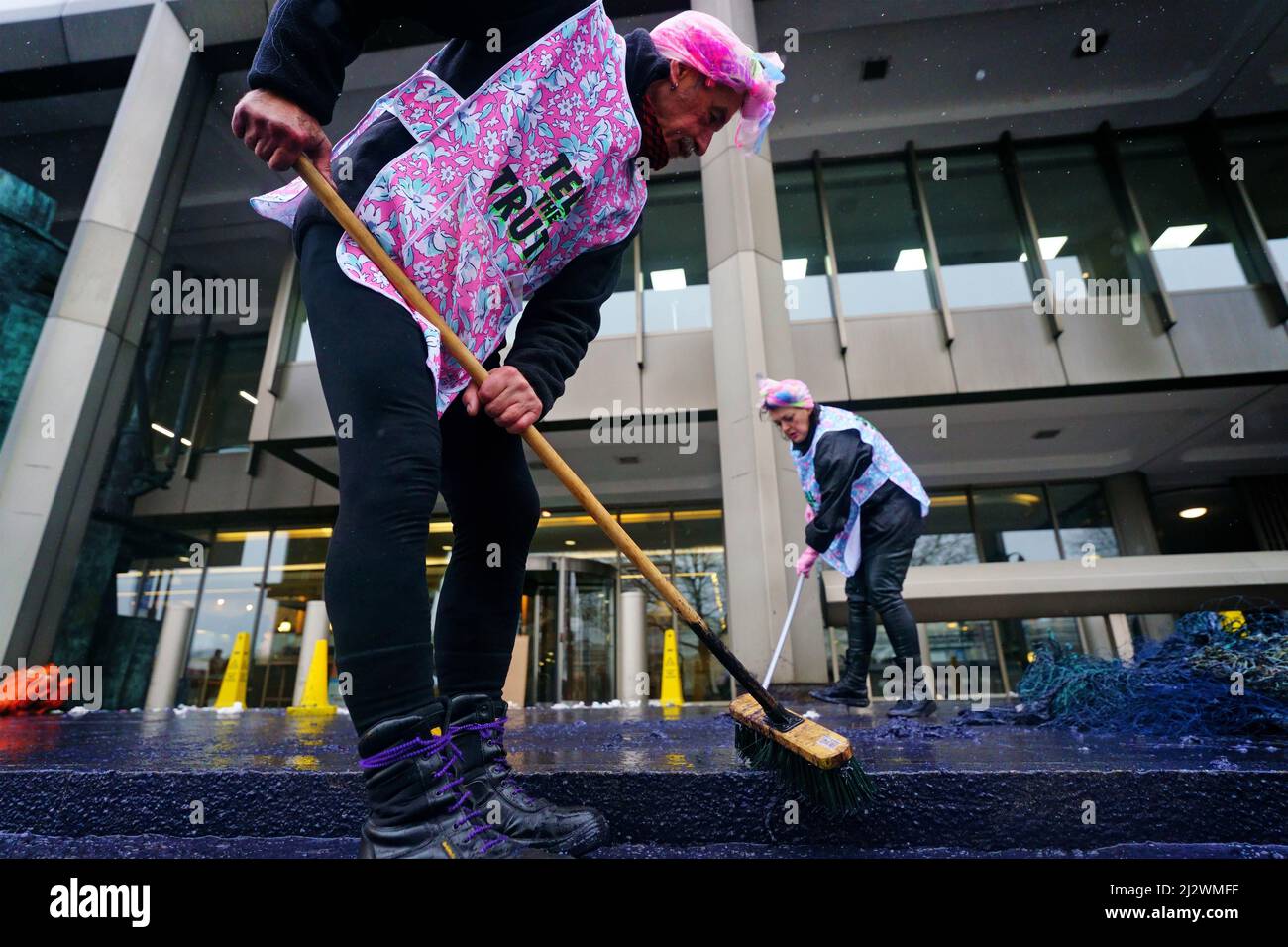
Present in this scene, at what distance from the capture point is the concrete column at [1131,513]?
32.9ft

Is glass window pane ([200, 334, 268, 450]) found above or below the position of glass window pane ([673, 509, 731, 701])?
above

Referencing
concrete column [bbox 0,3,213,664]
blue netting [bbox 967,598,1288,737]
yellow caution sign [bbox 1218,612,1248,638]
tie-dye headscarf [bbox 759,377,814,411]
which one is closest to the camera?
blue netting [bbox 967,598,1288,737]

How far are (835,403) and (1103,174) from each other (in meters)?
5.72

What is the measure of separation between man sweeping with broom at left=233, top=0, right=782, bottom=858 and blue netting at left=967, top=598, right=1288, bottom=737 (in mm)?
2323

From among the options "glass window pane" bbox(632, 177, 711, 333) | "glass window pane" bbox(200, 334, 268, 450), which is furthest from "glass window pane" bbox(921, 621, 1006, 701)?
"glass window pane" bbox(200, 334, 268, 450)

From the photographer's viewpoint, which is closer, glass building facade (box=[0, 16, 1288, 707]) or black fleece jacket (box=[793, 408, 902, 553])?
black fleece jacket (box=[793, 408, 902, 553])

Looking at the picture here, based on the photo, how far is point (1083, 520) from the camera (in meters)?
10.5

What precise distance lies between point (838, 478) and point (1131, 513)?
358 inches

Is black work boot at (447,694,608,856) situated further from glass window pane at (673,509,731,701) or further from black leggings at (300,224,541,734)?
glass window pane at (673,509,731,701)

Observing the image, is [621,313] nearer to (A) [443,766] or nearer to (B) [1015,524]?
(B) [1015,524]

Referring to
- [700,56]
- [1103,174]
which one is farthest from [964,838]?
[1103,174]

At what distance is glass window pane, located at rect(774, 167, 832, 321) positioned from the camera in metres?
9.05

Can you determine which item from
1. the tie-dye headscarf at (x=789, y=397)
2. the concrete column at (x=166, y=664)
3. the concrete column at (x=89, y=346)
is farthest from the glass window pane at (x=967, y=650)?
the concrete column at (x=89, y=346)
